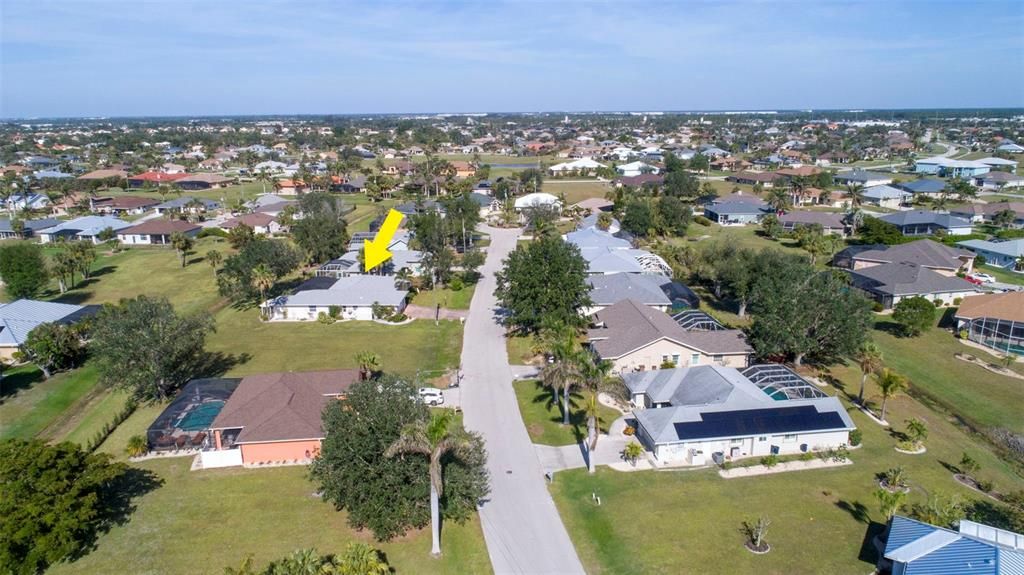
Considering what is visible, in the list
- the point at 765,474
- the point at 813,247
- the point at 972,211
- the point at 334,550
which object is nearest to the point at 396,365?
the point at 334,550

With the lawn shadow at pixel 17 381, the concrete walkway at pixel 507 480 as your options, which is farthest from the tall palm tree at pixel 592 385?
the lawn shadow at pixel 17 381

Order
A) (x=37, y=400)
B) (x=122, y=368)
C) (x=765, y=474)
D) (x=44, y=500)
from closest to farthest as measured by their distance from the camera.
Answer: (x=44, y=500) < (x=765, y=474) < (x=122, y=368) < (x=37, y=400)

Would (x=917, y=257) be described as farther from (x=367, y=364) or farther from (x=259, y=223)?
(x=259, y=223)

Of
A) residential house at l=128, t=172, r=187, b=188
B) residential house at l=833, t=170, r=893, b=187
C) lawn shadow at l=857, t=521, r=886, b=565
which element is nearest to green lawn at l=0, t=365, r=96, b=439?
lawn shadow at l=857, t=521, r=886, b=565

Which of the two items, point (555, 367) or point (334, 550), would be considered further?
point (555, 367)

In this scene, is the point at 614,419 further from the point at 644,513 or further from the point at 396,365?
the point at 396,365

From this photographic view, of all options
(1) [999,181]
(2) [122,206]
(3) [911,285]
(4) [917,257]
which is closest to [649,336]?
(3) [911,285]

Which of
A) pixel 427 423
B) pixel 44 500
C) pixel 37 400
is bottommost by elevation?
pixel 37 400

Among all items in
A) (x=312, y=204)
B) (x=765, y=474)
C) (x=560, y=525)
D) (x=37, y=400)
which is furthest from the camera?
(x=312, y=204)
